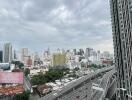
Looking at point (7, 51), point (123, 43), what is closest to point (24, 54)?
point (7, 51)

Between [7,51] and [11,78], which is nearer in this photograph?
[11,78]

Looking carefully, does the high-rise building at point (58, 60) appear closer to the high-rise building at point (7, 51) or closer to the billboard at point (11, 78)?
the high-rise building at point (7, 51)

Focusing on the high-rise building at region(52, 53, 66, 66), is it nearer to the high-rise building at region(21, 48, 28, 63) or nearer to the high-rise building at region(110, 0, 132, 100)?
the high-rise building at region(21, 48, 28, 63)

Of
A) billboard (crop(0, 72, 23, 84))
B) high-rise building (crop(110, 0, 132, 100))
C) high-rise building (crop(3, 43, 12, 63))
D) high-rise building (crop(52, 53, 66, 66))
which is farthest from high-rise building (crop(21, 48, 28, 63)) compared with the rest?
high-rise building (crop(110, 0, 132, 100))

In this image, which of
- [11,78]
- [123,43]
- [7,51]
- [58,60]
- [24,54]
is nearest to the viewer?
[123,43]

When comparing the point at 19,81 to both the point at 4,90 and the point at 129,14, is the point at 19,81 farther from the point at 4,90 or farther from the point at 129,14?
the point at 129,14

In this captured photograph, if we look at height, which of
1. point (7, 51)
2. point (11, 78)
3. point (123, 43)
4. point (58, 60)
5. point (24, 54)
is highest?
point (7, 51)

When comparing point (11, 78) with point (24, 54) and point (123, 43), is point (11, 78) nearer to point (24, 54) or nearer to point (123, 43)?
point (123, 43)

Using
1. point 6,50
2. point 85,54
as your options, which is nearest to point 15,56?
point 6,50
